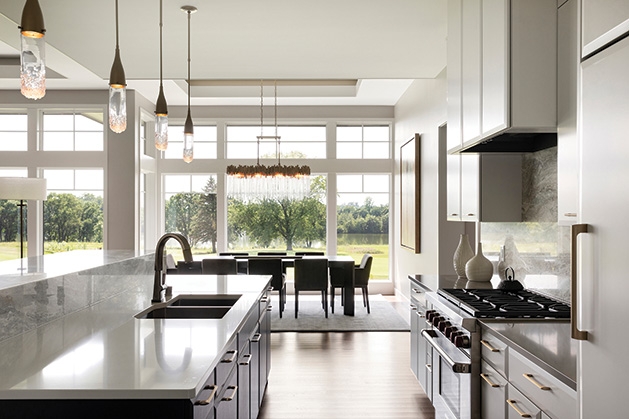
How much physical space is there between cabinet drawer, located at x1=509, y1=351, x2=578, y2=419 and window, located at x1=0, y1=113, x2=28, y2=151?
8808 millimetres

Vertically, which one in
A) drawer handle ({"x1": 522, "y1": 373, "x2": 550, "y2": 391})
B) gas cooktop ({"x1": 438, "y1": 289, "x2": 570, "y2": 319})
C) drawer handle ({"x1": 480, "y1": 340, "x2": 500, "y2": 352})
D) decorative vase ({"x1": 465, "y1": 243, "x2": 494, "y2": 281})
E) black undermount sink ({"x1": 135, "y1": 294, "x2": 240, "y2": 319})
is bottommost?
drawer handle ({"x1": 480, "y1": 340, "x2": 500, "y2": 352})

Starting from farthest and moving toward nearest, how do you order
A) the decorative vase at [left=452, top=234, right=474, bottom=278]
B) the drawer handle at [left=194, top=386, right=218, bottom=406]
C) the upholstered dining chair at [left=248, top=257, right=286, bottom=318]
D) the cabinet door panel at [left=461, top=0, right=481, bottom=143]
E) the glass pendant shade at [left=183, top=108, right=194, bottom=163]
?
the upholstered dining chair at [left=248, top=257, right=286, bottom=318] < the decorative vase at [left=452, top=234, right=474, bottom=278] < the glass pendant shade at [left=183, top=108, right=194, bottom=163] < the cabinet door panel at [left=461, top=0, right=481, bottom=143] < the drawer handle at [left=194, top=386, right=218, bottom=406]

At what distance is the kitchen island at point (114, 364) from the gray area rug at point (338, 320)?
4036 mm

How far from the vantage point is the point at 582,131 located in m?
1.59

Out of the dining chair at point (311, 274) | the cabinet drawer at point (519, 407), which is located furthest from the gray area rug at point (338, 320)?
the cabinet drawer at point (519, 407)

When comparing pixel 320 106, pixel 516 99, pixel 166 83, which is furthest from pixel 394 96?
pixel 516 99

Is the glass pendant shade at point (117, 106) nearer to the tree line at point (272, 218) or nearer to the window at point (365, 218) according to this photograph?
the tree line at point (272, 218)

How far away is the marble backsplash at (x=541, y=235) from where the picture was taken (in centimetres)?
312

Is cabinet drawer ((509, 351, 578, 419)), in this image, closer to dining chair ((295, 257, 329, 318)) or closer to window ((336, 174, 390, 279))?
dining chair ((295, 257, 329, 318))

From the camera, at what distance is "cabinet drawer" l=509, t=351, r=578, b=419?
5.72 ft

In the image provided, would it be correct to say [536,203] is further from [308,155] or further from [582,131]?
[308,155]

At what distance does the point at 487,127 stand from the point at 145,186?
304 inches

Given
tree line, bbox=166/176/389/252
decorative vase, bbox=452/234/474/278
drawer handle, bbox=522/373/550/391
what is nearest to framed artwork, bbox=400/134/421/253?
tree line, bbox=166/176/389/252

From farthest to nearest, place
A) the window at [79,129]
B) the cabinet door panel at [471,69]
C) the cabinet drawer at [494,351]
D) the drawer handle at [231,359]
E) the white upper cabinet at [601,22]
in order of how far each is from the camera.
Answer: the window at [79,129] → the cabinet door panel at [471,69] → the cabinet drawer at [494,351] → the drawer handle at [231,359] → the white upper cabinet at [601,22]
